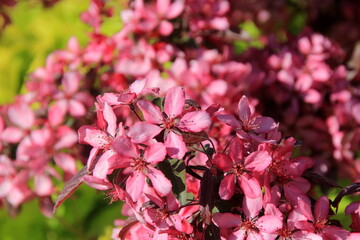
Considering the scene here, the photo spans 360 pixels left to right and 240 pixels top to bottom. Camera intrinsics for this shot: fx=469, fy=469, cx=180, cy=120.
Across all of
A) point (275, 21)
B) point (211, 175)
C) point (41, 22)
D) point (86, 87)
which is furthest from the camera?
point (41, 22)

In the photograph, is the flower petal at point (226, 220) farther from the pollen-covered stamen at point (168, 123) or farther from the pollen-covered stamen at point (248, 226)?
the pollen-covered stamen at point (168, 123)

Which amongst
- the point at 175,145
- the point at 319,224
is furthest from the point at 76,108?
the point at 319,224

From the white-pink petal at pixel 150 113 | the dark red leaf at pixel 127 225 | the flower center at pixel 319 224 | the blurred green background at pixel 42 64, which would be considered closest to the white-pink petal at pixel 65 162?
the blurred green background at pixel 42 64

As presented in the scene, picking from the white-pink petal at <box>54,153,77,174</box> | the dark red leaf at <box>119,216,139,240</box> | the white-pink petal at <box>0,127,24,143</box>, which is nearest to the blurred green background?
the white-pink petal at <box>54,153,77,174</box>

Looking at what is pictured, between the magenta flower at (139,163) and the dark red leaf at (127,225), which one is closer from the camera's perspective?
the magenta flower at (139,163)

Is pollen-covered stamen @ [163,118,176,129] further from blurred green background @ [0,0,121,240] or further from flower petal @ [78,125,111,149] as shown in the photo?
blurred green background @ [0,0,121,240]

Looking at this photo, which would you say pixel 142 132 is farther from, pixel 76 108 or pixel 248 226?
pixel 76 108

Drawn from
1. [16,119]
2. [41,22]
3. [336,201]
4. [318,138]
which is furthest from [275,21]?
[336,201]

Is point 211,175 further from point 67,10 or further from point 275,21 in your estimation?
point 67,10

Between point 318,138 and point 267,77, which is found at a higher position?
point 267,77
